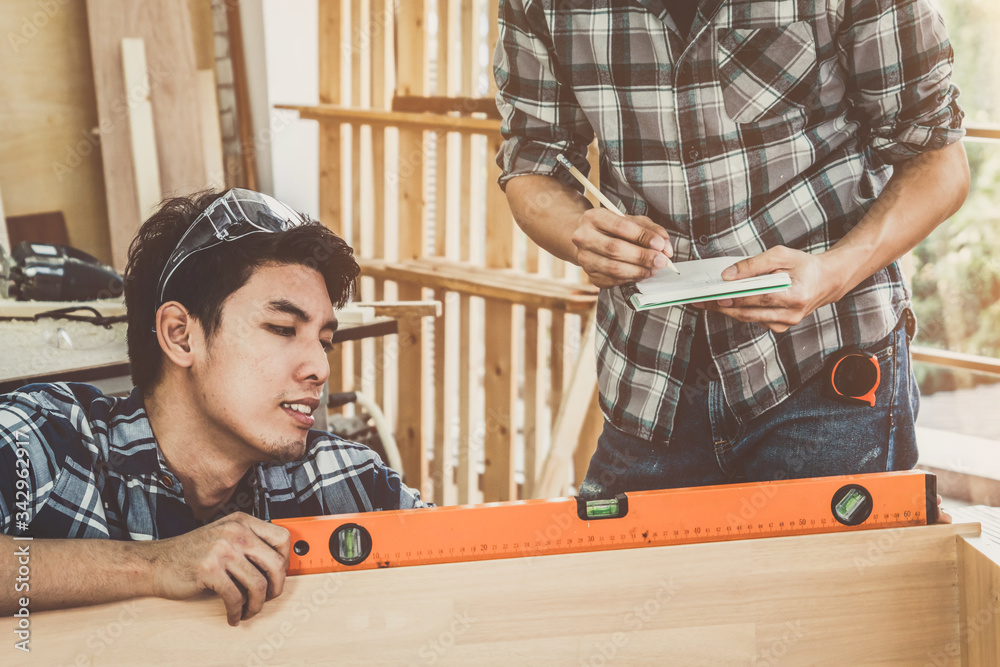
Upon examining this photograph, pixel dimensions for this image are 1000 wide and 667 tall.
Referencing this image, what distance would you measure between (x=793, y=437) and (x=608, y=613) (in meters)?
0.36

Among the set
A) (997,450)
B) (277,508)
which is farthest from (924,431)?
(277,508)

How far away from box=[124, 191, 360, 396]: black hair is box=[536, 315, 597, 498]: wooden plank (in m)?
1.44

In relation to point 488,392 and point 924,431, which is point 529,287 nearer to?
point 488,392

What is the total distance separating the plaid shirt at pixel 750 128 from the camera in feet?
3.79

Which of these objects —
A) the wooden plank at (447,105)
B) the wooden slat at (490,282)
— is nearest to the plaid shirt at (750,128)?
the wooden slat at (490,282)

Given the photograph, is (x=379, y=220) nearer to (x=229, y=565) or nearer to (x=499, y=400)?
(x=499, y=400)

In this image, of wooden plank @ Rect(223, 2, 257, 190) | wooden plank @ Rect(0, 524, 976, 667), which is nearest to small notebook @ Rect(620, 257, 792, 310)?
wooden plank @ Rect(0, 524, 976, 667)

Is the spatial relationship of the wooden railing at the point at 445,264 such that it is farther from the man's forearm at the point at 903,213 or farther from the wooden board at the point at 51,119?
the man's forearm at the point at 903,213

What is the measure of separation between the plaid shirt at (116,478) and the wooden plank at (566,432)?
4.56 feet

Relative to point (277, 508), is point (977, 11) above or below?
above

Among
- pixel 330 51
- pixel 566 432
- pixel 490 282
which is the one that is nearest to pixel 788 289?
pixel 566 432

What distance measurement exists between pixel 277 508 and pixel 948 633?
2.98 ft

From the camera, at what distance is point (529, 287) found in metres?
3.00

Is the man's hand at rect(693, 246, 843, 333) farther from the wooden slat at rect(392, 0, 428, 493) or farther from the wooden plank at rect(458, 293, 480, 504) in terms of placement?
the wooden slat at rect(392, 0, 428, 493)
